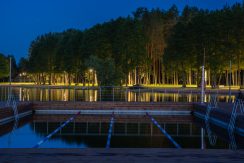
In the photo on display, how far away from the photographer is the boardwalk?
29.4 ft

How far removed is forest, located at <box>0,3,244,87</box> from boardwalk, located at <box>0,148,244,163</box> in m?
50.8

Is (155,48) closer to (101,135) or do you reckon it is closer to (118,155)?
(101,135)

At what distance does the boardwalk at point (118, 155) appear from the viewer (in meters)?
8.95

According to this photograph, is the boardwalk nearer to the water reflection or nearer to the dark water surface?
the dark water surface

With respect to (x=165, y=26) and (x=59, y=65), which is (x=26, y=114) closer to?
(x=165, y=26)

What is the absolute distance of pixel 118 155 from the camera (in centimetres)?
948

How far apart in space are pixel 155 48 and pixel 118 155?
82977mm

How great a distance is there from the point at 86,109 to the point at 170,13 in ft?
240

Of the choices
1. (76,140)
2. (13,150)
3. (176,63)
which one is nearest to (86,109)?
(76,140)

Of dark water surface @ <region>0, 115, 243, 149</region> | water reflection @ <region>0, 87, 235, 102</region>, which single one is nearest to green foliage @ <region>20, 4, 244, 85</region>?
water reflection @ <region>0, 87, 235, 102</region>

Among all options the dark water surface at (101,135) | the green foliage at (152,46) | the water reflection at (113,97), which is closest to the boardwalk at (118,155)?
the dark water surface at (101,135)

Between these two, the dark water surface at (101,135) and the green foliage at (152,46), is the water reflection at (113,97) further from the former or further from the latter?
the green foliage at (152,46)

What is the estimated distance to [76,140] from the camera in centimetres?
1464

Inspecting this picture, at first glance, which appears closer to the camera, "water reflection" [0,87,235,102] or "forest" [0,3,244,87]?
"water reflection" [0,87,235,102]
